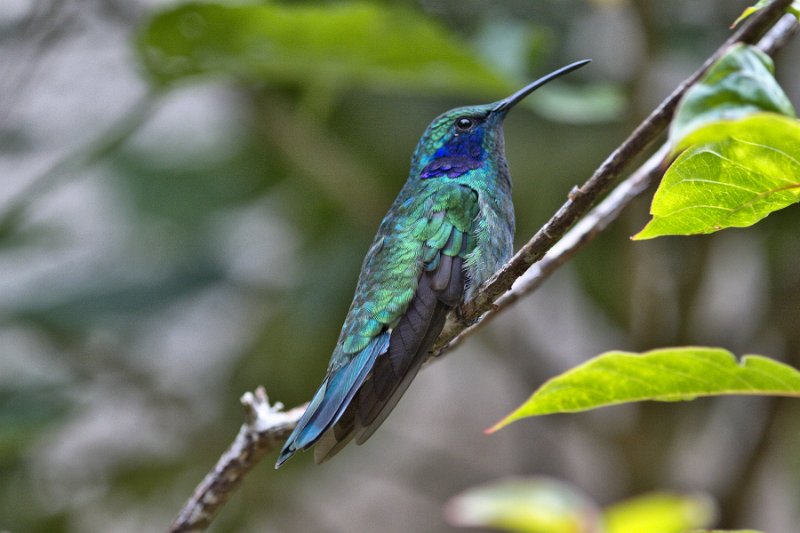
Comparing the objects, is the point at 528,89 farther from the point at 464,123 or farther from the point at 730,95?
the point at 730,95

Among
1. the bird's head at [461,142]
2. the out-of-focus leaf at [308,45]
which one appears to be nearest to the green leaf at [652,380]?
the bird's head at [461,142]

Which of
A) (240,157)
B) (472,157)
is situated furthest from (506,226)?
(240,157)

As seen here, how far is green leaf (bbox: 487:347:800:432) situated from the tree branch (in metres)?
0.13

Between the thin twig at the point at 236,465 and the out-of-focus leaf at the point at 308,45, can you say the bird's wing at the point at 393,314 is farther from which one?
the out-of-focus leaf at the point at 308,45

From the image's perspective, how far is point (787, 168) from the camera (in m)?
0.83

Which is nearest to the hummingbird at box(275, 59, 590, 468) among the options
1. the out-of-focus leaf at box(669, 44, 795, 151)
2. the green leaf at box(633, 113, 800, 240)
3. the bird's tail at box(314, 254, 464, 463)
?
the bird's tail at box(314, 254, 464, 463)

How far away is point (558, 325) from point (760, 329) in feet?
4.91

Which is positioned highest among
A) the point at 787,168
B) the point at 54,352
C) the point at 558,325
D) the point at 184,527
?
the point at 54,352

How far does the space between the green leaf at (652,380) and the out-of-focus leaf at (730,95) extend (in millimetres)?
368

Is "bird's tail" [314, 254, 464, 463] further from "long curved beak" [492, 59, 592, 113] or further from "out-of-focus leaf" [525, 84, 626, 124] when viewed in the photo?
"out-of-focus leaf" [525, 84, 626, 124]

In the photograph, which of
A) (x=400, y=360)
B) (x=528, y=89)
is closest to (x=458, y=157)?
(x=528, y=89)

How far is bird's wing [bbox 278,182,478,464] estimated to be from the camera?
115 cm

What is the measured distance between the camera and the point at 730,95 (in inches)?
26.3

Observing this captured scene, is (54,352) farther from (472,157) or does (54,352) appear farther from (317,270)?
(472,157)
